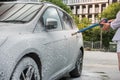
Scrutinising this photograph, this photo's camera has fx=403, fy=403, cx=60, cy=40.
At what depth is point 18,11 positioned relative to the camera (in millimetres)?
6172

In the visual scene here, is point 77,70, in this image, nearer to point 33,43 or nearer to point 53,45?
point 53,45

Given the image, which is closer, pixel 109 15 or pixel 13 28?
pixel 13 28

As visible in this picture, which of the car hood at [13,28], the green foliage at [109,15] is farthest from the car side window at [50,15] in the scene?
the green foliage at [109,15]

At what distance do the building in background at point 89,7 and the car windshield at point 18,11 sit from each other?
97296 mm

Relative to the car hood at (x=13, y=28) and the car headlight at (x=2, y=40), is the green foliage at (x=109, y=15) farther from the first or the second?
the car headlight at (x=2, y=40)

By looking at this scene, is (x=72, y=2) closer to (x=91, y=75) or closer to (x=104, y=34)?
(x=104, y=34)

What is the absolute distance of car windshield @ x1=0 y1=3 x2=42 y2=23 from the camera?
5.85 meters

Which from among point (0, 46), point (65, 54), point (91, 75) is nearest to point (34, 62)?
point (0, 46)

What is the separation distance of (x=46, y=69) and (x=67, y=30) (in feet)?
6.18

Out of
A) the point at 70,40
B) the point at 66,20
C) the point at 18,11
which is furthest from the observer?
the point at 66,20

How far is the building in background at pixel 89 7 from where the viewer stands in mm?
106062

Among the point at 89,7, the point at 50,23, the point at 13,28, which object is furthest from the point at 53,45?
the point at 89,7

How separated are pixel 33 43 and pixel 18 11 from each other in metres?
1.03

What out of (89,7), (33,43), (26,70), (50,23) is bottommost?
(89,7)
